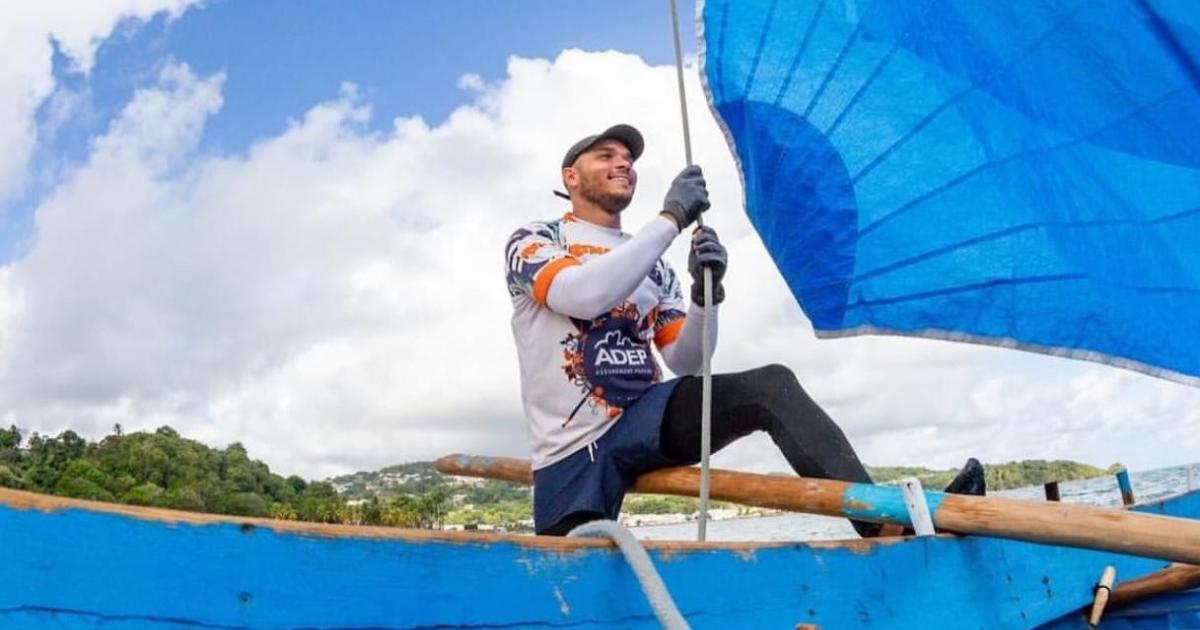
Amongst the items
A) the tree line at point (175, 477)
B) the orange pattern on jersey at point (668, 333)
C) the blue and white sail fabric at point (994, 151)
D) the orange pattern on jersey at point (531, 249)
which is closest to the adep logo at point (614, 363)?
the orange pattern on jersey at point (531, 249)

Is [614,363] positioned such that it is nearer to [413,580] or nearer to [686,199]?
[686,199]

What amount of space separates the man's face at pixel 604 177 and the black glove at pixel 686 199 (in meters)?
0.38

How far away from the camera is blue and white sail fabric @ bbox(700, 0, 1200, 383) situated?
12.2 ft

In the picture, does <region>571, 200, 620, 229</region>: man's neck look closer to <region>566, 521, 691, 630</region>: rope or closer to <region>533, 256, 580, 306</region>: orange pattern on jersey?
<region>533, 256, 580, 306</region>: orange pattern on jersey

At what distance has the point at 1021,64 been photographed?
375 centimetres

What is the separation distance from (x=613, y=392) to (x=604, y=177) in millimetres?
743

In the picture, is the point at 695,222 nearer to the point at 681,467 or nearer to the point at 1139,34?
the point at 681,467

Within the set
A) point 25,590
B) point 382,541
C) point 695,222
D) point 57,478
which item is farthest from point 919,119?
point 57,478

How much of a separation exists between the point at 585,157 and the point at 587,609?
6.11ft

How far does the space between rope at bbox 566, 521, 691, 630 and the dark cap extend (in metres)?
1.70

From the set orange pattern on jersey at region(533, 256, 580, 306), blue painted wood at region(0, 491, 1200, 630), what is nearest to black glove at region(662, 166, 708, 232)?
orange pattern on jersey at region(533, 256, 580, 306)

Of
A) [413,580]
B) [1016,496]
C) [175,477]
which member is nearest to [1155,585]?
[1016,496]

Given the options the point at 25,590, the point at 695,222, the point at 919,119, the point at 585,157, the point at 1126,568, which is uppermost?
the point at 919,119

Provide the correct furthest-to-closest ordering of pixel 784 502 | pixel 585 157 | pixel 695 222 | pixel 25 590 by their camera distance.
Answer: pixel 585 157 < pixel 695 222 < pixel 784 502 < pixel 25 590
